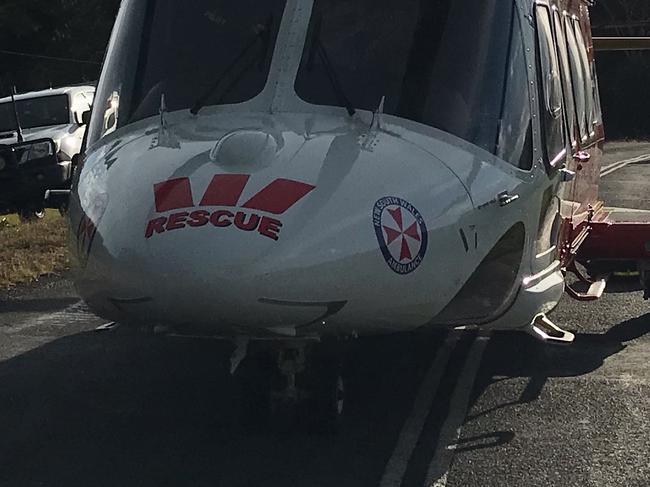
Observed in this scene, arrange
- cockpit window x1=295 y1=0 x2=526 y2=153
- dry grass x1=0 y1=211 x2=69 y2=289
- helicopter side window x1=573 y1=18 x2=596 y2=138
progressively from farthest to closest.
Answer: dry grass x1=0 y1=211 x2=69 y2=289 → helicopter side window x1=573 y1=18 x2=596 y2=138 → cockpit window x1=295 y1=0 x2=526 y2=153

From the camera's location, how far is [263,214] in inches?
197

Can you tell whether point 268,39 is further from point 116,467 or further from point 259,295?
point 116,467

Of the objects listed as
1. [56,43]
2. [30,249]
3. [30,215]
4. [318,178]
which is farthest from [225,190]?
[56,43]

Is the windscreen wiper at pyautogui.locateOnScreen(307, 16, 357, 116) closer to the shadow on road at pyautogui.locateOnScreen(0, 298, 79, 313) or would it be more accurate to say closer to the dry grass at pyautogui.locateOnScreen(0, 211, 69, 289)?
the shadow on road at pyautogui.locateOnScreen(0, 298, 79, 313)

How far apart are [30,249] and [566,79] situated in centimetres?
654

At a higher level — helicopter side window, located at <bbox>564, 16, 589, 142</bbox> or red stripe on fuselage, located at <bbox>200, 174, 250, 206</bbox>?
red stripe on fuselage, located at <bbox>200, 174, 250, 206</bbox>

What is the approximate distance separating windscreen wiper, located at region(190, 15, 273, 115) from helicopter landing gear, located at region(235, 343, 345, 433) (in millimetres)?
1285

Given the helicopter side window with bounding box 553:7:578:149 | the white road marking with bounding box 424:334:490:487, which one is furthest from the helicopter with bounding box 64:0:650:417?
the helicopter side window with bounding box 553:7:578:149

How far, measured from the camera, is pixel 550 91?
6.99 m

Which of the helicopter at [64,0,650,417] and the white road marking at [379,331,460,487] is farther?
the white road marking at [379,331,460,487]

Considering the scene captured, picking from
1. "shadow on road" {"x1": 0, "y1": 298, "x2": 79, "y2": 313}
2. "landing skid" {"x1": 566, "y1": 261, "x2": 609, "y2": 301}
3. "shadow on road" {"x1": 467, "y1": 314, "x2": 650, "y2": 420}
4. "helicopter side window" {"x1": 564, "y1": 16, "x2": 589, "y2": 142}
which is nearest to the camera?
"shadow on road" {"x1": 467, "y1": 314, "x2": 650, "y2": 420}

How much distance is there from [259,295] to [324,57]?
168 cm

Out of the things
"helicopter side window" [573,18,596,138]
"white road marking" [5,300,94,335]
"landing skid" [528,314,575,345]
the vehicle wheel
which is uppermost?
"helicopter side window" [573,18,596,138]

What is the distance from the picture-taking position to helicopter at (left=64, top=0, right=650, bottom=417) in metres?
5.00
